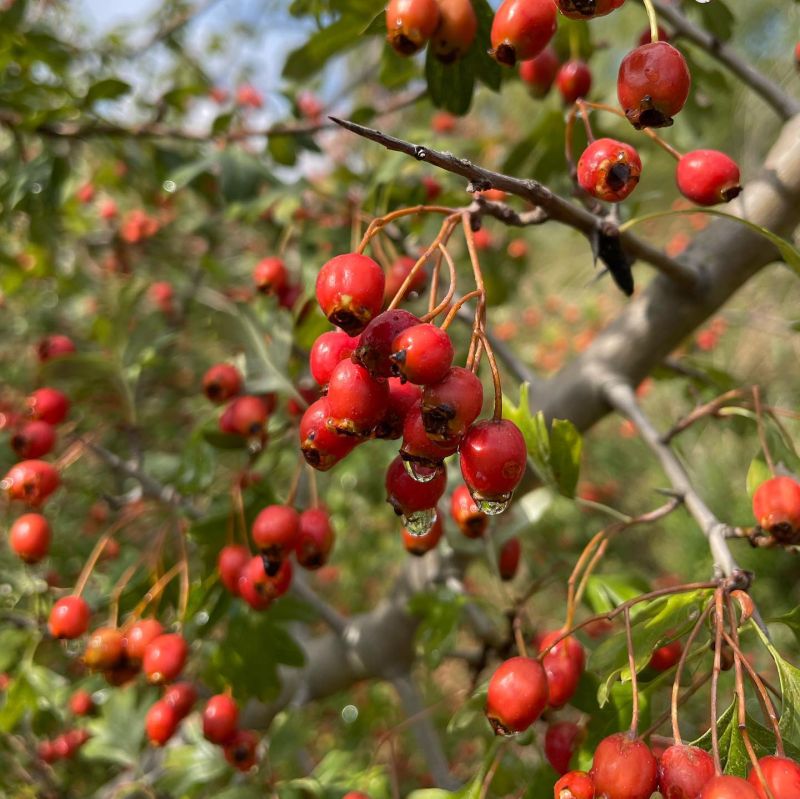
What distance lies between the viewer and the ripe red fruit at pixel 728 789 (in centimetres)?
65

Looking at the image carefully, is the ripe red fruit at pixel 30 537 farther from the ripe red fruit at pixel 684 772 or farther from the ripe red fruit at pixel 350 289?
the ripe red fruit at pixel 684 772

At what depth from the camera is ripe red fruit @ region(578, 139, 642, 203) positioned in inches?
35.0

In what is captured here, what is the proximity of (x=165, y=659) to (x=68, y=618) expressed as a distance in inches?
10.6

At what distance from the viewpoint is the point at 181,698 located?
148cm

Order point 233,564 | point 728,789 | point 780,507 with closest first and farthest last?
1. point 728,789
2. point 780,507
3. point 233,564

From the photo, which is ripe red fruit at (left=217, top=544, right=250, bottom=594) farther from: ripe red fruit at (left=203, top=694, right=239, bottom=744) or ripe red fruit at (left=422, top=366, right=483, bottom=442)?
ripe red fruit at (left=422, top=366, right=483, bottom=442)

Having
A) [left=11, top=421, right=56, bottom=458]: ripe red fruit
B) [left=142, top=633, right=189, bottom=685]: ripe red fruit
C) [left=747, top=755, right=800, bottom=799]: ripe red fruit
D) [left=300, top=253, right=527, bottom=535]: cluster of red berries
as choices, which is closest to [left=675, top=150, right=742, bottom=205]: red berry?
[left=300, top=253, right=527, bottom=535]: cluster of red berries

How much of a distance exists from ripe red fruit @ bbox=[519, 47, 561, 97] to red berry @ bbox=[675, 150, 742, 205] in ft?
2.43

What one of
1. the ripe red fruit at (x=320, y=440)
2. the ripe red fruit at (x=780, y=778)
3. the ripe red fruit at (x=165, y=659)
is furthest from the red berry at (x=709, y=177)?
the ripe red fruit at (x=165, y=659)

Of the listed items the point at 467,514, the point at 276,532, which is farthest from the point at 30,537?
the point at 467,514

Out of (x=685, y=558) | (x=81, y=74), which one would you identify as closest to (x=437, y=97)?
(x=81, y=74)

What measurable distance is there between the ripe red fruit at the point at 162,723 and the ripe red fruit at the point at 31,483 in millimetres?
483

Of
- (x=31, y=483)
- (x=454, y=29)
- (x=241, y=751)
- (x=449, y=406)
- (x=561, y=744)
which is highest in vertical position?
(x=454, y=29)

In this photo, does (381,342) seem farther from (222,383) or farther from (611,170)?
(222,383)
